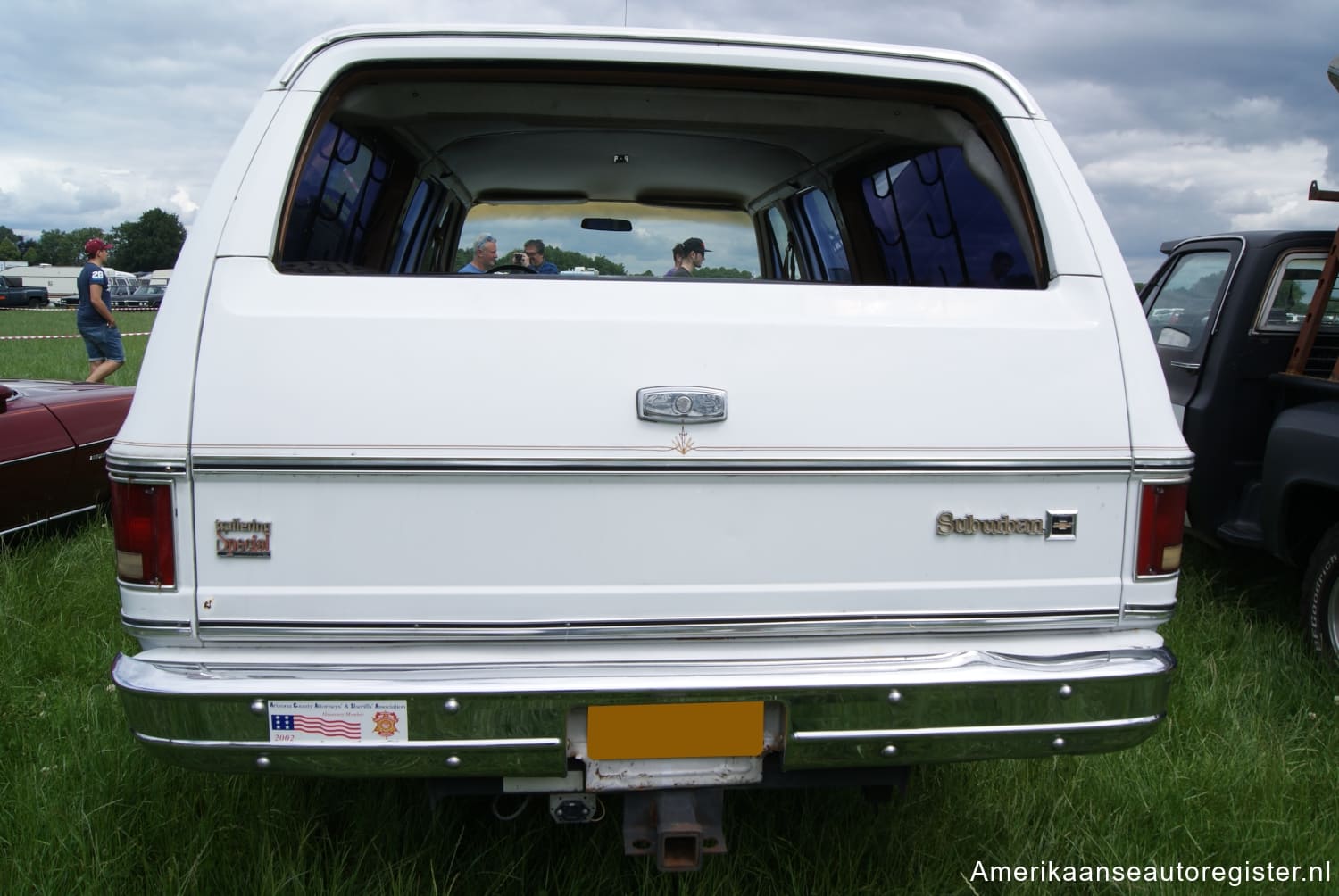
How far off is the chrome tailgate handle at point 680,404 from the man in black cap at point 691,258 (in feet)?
4.87

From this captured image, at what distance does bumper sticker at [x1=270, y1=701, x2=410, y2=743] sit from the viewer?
5.91 ft

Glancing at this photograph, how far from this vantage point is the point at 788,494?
191 cm

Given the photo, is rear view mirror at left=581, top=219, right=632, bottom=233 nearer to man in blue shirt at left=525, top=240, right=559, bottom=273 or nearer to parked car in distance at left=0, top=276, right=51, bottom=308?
man in blue shirt at left=525, top=240, right=559, bottom=273

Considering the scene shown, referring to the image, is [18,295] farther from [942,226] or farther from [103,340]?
[942,226]

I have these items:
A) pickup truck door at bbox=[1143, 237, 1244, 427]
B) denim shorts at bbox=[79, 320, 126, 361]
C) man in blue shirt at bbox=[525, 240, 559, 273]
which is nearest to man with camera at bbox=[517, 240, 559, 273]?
man in blue shirt at bbox=[525, 240, 559, 273]

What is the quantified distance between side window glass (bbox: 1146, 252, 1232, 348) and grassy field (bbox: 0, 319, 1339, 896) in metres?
1.95

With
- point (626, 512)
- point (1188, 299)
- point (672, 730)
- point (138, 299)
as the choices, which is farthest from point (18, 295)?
point (672, 730)

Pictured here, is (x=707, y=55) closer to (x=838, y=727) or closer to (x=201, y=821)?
(x=838, y=727)

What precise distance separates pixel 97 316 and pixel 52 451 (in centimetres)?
608

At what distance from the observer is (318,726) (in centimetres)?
181

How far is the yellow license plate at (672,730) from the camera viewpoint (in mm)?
1850

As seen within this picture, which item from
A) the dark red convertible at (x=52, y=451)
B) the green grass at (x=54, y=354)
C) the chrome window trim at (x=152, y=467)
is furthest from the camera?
the green grass at (x=54, y=354)

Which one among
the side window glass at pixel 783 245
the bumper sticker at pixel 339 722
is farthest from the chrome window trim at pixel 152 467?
the side window glass at pixel 783 245

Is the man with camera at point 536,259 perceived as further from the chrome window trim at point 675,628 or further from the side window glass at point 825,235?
the chrome window trim at point 675,628
